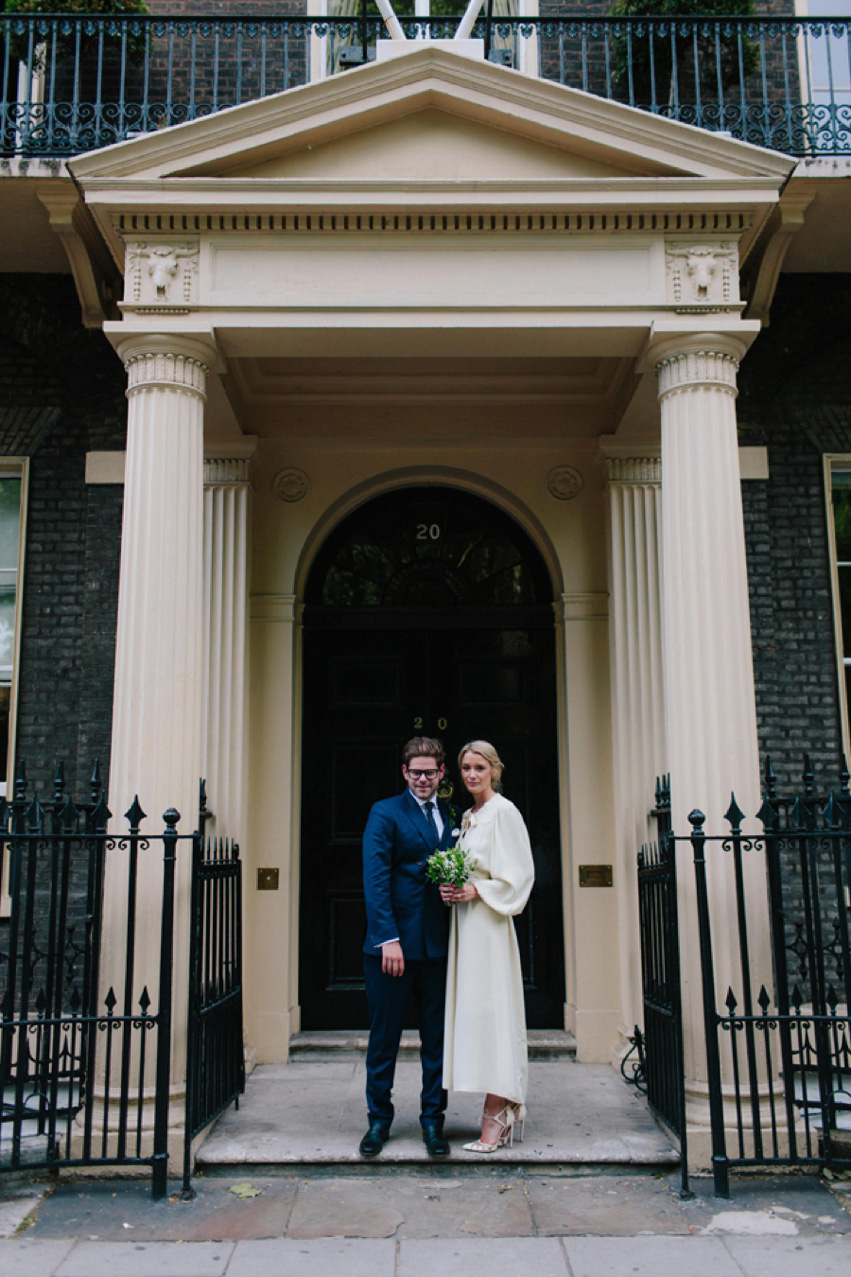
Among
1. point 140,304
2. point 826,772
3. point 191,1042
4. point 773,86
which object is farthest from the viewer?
point 773,86

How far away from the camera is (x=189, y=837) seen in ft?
17.3

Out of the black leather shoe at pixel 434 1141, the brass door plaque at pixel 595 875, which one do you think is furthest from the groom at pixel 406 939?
the brass door plaque at pixel 595 875

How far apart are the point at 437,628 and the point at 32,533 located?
296 centimetres

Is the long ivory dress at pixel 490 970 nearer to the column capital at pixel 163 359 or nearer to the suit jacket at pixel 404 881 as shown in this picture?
the suit jacket at pixel 404 881

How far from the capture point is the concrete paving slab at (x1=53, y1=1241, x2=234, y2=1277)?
13.7 ft

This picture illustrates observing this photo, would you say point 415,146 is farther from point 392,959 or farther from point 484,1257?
point 484,1257

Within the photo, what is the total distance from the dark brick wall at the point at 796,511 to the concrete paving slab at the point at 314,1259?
→ 14.3 ft

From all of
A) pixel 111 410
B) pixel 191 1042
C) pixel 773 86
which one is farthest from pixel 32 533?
pixel 773 86

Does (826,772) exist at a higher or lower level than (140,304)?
lower

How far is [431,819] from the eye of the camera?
5527 mm

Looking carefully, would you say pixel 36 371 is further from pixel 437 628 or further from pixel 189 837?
pixel 189 837

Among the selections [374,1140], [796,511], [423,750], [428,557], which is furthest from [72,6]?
[374,1140]

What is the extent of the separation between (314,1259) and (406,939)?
1.49 meters

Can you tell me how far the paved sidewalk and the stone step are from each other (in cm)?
201
